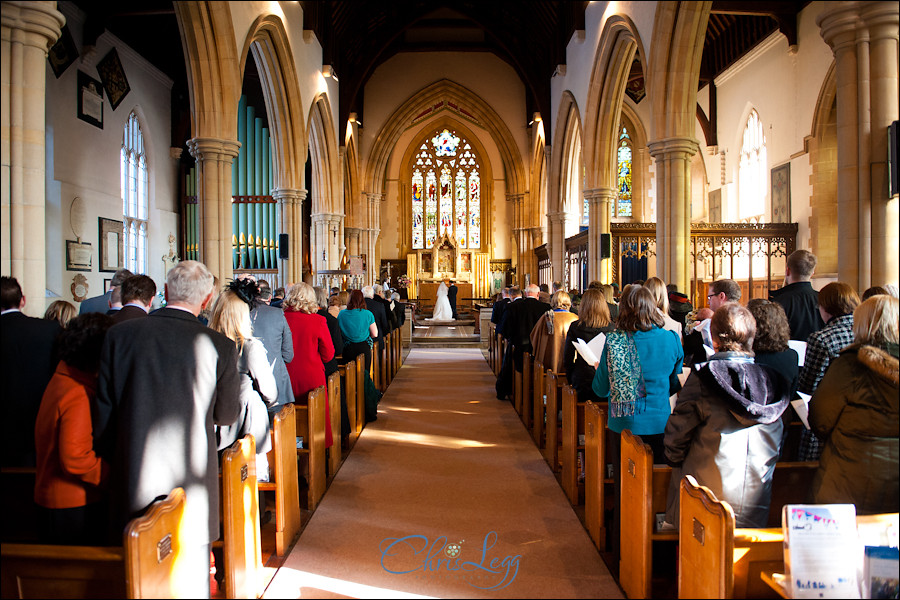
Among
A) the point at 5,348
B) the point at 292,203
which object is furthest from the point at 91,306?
the point at 292,203

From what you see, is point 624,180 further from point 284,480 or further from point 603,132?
point 284,480

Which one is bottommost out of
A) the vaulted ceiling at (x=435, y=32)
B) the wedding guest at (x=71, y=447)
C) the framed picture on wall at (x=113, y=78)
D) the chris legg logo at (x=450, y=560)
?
the chris legg logo at (x=450, y=560)

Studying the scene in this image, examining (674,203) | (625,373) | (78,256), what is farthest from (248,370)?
(78,256)

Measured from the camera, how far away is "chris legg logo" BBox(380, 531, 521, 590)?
305 centimetres

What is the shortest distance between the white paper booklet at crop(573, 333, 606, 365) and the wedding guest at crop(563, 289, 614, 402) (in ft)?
0.63

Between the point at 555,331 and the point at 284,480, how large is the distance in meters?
2.88

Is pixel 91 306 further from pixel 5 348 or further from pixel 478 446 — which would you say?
pixel 478 446

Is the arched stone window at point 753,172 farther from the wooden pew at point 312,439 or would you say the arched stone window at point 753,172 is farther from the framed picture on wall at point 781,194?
the wooden pew at point 312,439

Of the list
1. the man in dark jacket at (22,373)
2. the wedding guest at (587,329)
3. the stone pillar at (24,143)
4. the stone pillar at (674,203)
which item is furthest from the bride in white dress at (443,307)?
the man in dark jacket at (22,373)

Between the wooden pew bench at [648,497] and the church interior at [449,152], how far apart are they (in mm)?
324

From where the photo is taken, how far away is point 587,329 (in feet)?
13.8

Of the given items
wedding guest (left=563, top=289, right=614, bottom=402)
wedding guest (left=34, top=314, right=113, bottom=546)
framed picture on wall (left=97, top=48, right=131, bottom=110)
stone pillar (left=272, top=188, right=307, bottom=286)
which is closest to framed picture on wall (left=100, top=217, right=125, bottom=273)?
framed picture on wall (left=97, top=48, right=131, bottom=110)

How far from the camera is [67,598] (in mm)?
2113

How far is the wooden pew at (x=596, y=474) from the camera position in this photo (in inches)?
133
